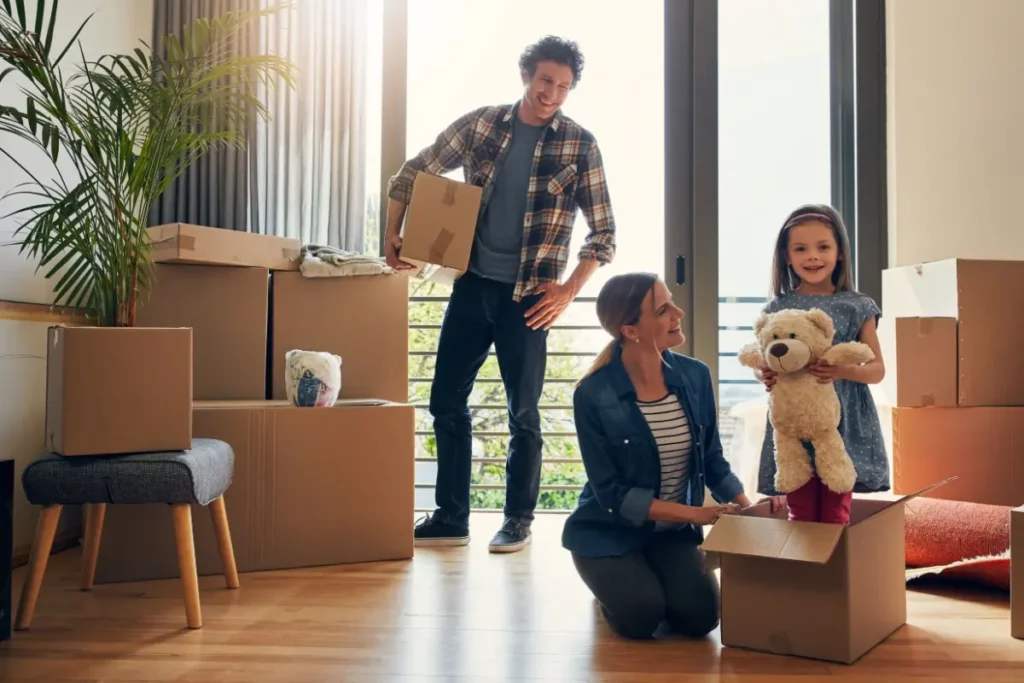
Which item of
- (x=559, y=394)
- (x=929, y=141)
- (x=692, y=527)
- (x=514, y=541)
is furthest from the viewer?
(x=559, y=394)

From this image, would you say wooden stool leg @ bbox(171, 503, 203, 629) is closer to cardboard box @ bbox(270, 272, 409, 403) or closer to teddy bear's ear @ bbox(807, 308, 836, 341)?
cardboard box @ bbox(270, 272, 409, 403)

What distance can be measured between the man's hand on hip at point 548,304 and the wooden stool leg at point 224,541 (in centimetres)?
95

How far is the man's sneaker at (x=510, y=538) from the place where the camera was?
2506 mm

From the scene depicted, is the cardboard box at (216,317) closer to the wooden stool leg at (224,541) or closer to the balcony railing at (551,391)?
the wooden stool leg at (224,541)

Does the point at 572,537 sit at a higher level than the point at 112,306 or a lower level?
lower

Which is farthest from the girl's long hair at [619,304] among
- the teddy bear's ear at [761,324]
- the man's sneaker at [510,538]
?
the man's sneaker at [510,538]

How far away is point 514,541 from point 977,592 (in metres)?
1.18

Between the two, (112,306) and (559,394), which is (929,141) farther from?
(112,306)

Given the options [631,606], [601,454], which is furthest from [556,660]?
[601,454]

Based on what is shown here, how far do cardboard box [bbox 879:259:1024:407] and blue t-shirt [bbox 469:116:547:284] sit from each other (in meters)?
1.09

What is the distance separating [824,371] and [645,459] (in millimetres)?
405

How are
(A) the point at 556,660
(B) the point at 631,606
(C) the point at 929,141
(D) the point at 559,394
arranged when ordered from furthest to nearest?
(D) the point at 559,394 → (C) the point at 929,141 → (B) the point at 631,606 → (A) the point at 556,660

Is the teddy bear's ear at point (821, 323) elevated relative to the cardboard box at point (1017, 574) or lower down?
elevated

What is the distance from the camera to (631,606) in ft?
5.58
